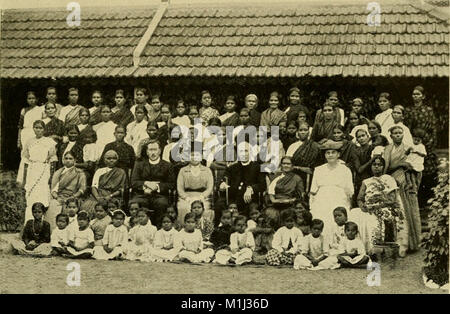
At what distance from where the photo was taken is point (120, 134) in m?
8.67

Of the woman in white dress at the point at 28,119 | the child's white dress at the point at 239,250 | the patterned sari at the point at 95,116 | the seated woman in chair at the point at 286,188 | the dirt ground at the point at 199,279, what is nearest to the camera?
the dirt ground at the point at 199,279

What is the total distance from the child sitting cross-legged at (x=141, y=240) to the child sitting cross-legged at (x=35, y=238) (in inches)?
43.1

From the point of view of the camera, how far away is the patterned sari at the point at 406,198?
813 centimetres

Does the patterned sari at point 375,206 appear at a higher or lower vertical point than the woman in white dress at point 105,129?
lower

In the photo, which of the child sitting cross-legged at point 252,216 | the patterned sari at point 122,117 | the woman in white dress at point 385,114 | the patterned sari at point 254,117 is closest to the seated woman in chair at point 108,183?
the patterned sari at point 122,117

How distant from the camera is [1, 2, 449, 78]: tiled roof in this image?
855cm

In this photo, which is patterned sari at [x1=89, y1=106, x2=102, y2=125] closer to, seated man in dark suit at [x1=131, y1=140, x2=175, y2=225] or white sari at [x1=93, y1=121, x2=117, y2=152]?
white sari at [x1=93, y1=121, x2=117, y2=152]

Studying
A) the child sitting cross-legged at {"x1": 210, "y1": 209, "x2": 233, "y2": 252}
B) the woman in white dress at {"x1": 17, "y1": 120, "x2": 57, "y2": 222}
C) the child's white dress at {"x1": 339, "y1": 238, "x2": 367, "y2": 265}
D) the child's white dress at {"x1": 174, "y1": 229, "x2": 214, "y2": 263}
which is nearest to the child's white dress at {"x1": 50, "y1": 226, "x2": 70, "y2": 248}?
the woman in white dress at {"x1": 17, "y1": 120, "x2": 57, "y2": 222}

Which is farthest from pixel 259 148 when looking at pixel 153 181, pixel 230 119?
pixel 153 181

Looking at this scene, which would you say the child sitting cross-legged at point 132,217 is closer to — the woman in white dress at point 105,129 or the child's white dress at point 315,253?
the woman in white dress at point 105,129

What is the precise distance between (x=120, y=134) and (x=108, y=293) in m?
2.21

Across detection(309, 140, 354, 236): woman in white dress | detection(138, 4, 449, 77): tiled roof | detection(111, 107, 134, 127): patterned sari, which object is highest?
detection(138, 4, 449, 77): tiled roof

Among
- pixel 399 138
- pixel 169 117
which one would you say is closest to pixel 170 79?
pixel 169 117

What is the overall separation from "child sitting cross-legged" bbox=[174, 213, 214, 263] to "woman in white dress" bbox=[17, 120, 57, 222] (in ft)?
6.42
